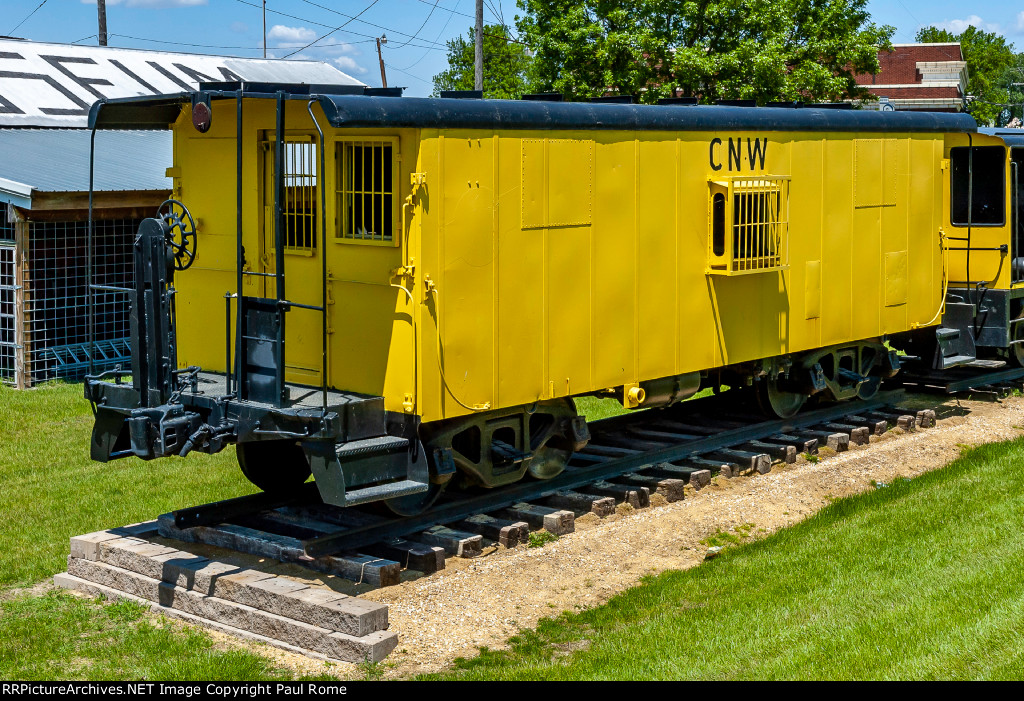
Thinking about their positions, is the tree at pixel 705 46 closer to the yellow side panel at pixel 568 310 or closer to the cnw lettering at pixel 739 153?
the cnw lettering at pixel 739 153

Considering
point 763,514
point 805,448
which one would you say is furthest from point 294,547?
point 805,448

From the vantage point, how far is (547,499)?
10406mm

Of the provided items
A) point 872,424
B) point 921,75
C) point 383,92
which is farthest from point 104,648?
point 921,75

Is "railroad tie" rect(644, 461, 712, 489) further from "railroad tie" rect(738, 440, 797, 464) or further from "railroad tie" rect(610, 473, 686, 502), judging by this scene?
"railroad tie" rect(738, 440, 797, 464)

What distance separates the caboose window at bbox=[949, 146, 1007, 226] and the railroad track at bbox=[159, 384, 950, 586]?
2.69 m

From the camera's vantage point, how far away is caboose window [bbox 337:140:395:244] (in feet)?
28.8

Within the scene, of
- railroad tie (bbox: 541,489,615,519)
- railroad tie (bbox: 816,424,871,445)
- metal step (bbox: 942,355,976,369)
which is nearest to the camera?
railroad tie (bbox: 541,489,615,519)

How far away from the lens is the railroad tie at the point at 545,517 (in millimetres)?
9688

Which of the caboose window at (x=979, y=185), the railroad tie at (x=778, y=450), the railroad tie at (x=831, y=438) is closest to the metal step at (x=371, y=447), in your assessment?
the railroad tie at (x=778, y=450)

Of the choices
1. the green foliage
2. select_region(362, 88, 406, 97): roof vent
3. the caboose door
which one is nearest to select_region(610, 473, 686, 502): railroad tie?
the green foliage

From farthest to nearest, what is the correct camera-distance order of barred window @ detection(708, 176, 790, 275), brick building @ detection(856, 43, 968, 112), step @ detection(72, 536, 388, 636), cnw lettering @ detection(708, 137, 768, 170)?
brick building @ detection(856, 43, 968, 112), cnw lettering @ detection(708, 137, 768, 170), barred window @ detection(708, 176, 790, 275), step @ detection(72, 536, 388, 636)

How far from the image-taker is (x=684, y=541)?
9672mm

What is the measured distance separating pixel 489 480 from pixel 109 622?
3.12 m

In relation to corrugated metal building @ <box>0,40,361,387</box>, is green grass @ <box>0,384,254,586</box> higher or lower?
lower
